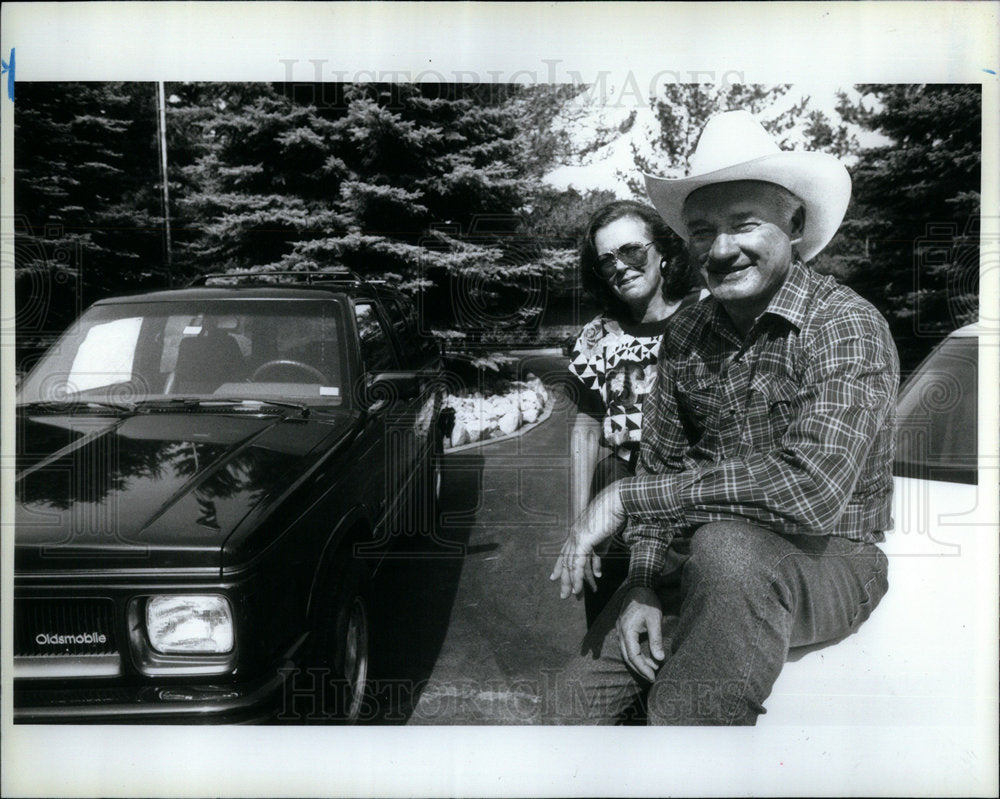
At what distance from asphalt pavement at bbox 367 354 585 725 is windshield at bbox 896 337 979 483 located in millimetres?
1224

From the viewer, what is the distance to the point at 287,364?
2.91 m

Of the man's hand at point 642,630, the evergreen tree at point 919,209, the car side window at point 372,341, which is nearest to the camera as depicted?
the man's hand at point 642,630

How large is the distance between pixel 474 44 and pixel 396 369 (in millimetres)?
1256

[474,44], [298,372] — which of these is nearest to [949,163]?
[474,44]

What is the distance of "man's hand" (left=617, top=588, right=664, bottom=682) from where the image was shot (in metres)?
2.19

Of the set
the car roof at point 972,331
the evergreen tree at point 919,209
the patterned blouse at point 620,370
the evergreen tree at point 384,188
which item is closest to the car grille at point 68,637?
the evergreen tree at point 384,188

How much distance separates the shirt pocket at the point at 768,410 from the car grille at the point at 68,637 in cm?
183

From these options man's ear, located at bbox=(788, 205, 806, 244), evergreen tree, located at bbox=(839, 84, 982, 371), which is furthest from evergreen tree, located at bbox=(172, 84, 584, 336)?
evergreen tree, located at bbox=(839, 84, 982, 371)

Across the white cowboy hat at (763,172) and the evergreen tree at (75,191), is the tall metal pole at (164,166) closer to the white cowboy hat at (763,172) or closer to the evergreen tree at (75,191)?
the evergreen tree at (75,191)

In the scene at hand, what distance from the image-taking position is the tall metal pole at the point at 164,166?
2.73 metres

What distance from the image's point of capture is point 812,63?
262 centimetres

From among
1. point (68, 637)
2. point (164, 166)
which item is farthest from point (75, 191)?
point (68, 637)

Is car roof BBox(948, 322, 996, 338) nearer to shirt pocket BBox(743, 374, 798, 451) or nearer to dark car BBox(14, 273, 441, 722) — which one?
shirt pocket BBox(743, 374, 798, 451)

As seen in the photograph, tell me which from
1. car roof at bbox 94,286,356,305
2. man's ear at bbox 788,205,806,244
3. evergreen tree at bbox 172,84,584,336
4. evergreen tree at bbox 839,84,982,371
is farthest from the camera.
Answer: car roof at bbox 94,286,356,305
